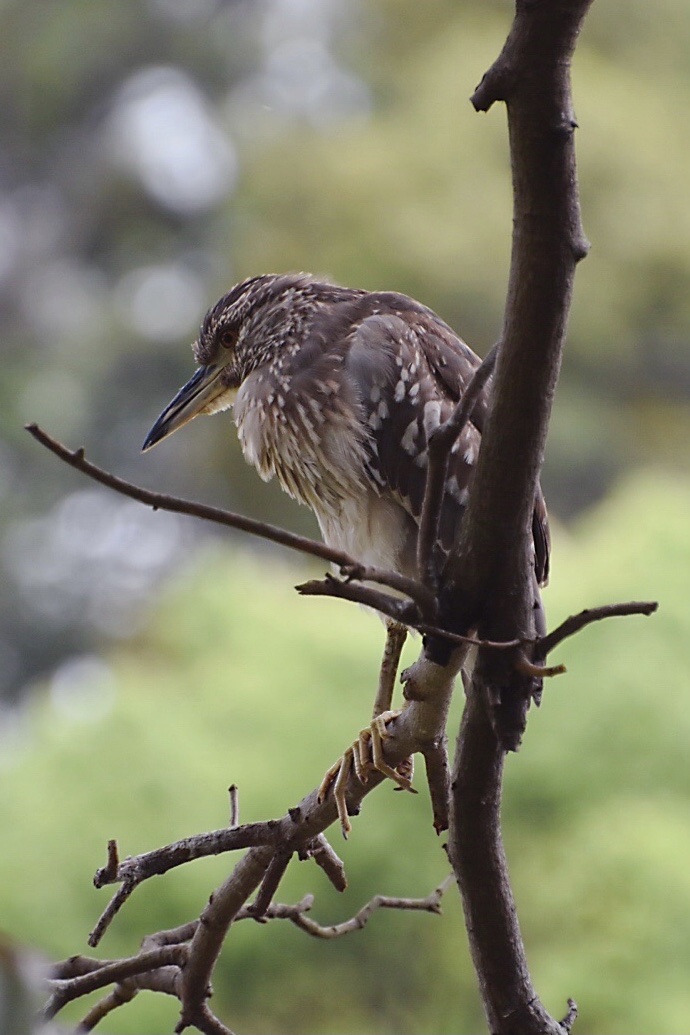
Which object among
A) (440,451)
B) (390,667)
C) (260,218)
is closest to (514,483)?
(440,451)

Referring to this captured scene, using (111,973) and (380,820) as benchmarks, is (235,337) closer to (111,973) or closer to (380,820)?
(111,973)

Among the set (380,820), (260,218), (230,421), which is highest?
(260,218)

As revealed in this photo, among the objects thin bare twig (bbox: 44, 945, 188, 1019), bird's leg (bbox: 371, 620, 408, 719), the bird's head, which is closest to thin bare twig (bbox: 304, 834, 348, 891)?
thin bare twig (bbox: 44, 945, 188, 1019)

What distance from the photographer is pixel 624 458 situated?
6.84 metres

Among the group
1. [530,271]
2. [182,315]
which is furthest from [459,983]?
[182,315]

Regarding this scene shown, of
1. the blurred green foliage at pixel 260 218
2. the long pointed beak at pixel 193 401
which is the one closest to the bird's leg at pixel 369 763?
the long pointed beak at pixel 193 401

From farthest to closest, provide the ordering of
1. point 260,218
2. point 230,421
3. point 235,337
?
point 260,218 < point 230,421 < point 235,337

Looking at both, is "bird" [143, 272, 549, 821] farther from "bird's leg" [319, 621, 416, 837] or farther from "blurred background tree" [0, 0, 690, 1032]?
"blurred background tree" [0, 0, 690, 1032]

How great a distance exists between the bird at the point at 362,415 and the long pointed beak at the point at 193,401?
0.04 m

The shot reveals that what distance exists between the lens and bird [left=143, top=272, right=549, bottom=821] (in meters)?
1.65

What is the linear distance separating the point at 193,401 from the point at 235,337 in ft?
0.40

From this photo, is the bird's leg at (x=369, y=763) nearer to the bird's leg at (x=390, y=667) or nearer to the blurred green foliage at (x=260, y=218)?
the bird's leg at (x=390, y=667)

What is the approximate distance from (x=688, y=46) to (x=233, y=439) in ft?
14.0

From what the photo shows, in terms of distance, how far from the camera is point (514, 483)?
95 cm
